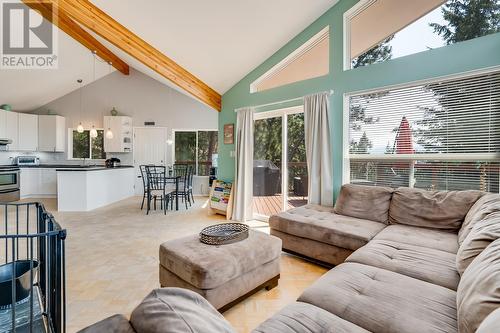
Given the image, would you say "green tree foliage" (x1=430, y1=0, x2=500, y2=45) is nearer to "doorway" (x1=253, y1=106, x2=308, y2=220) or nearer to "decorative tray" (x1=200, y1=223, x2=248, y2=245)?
"doorway" (x1=253, y1=106, x2=308, y2=220)

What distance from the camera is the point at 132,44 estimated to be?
3945 mm

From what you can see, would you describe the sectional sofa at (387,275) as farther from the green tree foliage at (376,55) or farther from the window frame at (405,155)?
the green tree foliage at (376,55)

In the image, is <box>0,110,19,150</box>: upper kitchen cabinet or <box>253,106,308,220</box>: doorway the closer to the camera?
<box>253,106,308,220</box>: doorway

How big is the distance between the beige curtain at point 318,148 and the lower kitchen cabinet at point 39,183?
6.96 m

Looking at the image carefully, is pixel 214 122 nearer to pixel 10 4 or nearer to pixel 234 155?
pixel 234 155

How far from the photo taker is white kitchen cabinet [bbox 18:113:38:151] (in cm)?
676

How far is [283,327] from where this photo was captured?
1.09 meters

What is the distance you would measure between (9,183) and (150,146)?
3284 millimetres

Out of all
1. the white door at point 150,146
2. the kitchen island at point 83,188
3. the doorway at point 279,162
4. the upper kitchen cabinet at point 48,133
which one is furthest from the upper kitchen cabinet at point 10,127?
the doorway at point 279,162

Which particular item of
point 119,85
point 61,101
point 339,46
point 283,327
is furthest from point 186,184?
point 283,327

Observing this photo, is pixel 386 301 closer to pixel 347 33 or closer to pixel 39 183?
pixel 347 33

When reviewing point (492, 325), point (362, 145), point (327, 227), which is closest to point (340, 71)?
point (362, 145)

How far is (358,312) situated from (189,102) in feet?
23.3

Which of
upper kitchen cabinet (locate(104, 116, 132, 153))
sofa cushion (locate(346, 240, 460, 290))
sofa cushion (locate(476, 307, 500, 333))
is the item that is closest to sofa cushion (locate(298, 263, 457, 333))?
sofa cushion (locate(346, 240, 460, 290))
